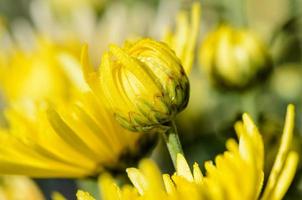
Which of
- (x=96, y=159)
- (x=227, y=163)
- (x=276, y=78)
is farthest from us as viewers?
(x=276, y=78)

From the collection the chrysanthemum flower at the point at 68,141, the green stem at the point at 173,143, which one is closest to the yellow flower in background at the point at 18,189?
the chrysanthemum flower at the point at 68,141

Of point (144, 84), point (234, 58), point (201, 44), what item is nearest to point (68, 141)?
point (144, 84)

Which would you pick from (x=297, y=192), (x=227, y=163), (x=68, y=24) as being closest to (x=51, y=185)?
(x=68, y=24)

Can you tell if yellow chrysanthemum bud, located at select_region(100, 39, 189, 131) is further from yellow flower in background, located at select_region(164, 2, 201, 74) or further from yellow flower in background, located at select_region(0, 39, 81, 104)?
yellow flower in background, located at select_region(0, 39, 81, 104)

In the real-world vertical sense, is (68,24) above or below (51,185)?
above

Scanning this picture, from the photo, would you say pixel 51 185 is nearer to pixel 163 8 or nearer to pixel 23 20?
pixel 163 8

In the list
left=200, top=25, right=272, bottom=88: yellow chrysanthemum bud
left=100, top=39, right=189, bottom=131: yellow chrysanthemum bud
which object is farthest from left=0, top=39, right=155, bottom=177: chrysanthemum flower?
left=200, top=25, right=272, bottom=88: yellow chrysanthemum bud

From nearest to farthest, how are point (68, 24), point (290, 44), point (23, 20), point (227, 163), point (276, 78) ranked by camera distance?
point (227, 163) → point (290, 44) → point (276, 78) → point (68, 24) → point (23, 20)

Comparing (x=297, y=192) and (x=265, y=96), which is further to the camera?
(x=265, y=96)

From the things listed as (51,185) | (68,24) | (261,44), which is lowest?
(51,185)
